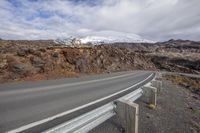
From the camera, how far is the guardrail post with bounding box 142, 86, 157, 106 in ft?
28.3

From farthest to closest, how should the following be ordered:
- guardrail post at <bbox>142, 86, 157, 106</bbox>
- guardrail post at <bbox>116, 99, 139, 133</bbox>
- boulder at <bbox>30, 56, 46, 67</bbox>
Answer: boulder at <bbox>30, 56, 46, 67</bbox>, guardrail post at <bbox>142, 86, 157, 106</bbox>, guardrail post at <bbox>116, 99, 139, 133</bbox>

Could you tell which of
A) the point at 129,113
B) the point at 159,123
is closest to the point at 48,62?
the point at 159,123

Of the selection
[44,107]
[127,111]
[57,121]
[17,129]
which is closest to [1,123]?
[17,129]

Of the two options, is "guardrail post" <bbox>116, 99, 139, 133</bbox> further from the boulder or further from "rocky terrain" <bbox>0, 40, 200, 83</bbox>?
the boulder

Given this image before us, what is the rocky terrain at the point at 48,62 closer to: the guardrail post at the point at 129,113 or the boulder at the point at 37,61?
the boulder at the point at 37,61

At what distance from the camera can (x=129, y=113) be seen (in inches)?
189

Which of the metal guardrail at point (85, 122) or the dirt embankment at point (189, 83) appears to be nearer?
the metal guardrail at point (85, 122)

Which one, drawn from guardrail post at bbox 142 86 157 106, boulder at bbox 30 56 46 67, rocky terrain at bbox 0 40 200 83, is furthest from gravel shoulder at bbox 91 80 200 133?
boulder at bbox 30 56 46 67

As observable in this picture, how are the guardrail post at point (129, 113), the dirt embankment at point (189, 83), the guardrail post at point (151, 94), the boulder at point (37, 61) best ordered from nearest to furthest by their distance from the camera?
the guardrail post at point (129, 113)
the guardrail post at point (151, 94)
the dirt embankment at point (189, 83)
the boulder at point (37, 61)

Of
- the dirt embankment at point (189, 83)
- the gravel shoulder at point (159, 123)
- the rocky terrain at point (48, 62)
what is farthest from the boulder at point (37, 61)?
the gravel shoulder at point (159, 123)

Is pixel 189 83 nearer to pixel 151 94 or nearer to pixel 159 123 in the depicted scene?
pixel 151 94

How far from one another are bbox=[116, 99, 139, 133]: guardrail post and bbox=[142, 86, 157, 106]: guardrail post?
3720 mm

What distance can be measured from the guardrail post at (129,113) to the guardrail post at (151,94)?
3.72 meters

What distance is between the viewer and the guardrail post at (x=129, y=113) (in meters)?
4.58
